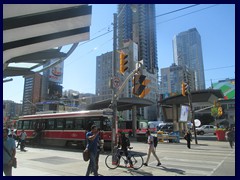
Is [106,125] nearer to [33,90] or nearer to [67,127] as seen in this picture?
[67,127]

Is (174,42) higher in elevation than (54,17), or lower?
higher

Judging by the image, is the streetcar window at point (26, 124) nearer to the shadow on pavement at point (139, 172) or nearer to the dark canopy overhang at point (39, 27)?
the dark canopy overhang at point (39, 27)

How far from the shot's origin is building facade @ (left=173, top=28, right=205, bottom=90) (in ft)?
102

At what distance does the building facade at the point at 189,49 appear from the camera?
3103cm

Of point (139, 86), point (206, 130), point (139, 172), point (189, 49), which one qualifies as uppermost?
point (189, 49)

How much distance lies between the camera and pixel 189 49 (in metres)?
33.5

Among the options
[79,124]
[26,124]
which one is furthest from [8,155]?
[26,124]

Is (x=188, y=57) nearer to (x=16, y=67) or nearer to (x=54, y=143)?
(x=54, y=143)

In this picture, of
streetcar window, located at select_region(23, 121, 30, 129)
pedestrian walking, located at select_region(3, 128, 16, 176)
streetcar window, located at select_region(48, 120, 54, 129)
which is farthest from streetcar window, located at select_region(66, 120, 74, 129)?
pedestrian walking, located at select_region(3, 128, 16, 176)

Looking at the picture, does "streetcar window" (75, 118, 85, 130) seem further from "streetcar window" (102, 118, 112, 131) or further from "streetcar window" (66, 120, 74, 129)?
"streetcar window" (102, 118, 112, 131)

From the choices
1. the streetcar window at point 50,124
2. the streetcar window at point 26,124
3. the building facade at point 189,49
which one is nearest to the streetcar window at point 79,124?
the streetcar window at point 50,124
